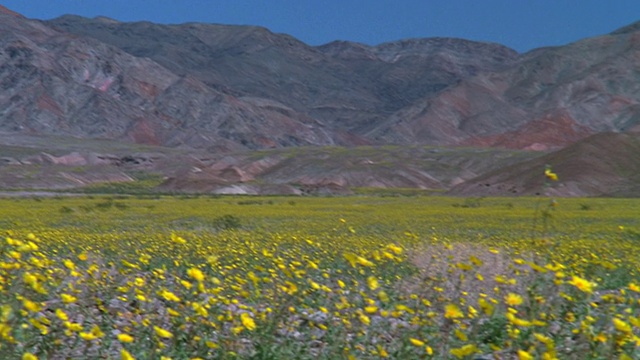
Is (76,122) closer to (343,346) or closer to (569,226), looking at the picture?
(569,226)

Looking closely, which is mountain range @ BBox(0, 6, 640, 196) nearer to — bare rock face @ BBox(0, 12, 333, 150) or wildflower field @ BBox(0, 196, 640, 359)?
bare rock face @ BBox(0, 12, 333, 150)

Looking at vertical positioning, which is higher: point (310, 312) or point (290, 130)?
point (290, 130)

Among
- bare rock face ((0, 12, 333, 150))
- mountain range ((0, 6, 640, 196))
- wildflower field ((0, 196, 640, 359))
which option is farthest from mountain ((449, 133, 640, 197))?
bare rock face ((0, 12, 333, 150))

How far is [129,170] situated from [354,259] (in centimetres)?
11704

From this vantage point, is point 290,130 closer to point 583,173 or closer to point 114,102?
point 114,102

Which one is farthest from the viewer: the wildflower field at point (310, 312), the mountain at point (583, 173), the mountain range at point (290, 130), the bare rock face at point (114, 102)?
the bare rock face at point (114, 102)

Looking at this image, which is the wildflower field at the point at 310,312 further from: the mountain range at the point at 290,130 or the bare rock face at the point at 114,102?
the bare rock face at the point at 114,102

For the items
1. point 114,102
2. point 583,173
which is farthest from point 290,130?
point 583,173

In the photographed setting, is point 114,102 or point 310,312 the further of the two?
point 114,102

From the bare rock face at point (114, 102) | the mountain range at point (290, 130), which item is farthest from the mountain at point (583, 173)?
the bare rock face at point (114, 102)

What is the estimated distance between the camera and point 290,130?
18162 centimetres

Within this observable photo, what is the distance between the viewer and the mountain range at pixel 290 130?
90750mm

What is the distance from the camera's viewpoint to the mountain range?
298ft

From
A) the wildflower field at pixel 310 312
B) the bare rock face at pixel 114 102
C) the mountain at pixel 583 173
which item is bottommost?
the wildflower field at pixel 310 312
